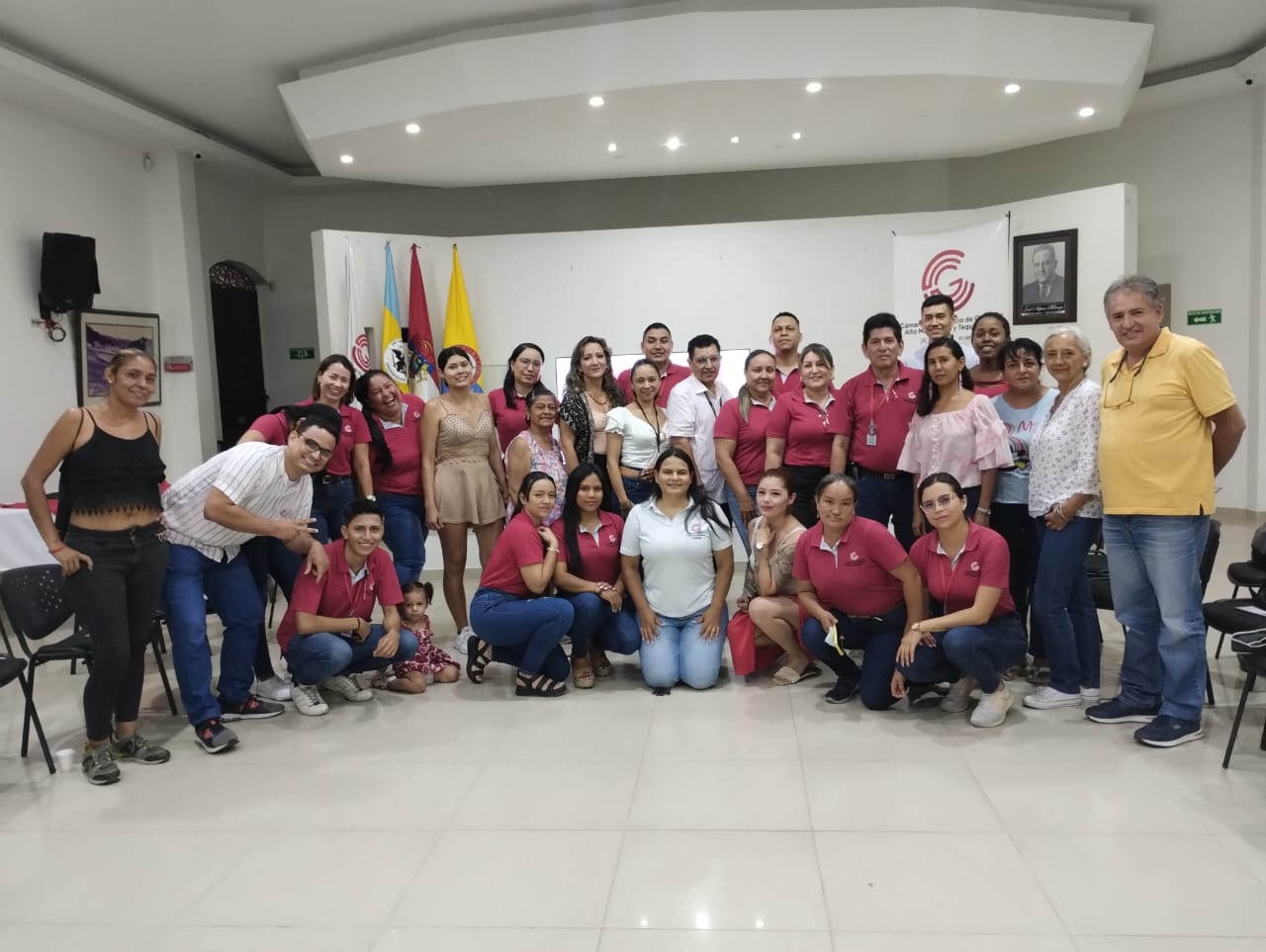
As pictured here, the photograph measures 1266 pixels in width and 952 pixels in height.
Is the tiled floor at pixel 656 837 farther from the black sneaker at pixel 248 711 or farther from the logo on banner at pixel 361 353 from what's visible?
the logo on banner at pixel 361 353

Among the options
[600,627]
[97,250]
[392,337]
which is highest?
[97,250]

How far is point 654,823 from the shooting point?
8.76 feet

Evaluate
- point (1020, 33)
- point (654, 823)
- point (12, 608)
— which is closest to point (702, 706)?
point (654, 823)

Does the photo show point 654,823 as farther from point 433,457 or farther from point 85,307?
point 85,307

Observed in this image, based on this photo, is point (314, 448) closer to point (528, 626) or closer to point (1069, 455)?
point (528, 626)

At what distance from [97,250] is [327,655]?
5.35m

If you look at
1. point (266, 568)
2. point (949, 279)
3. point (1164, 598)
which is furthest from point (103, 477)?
point (949, 279)

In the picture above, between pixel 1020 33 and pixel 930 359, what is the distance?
314cm

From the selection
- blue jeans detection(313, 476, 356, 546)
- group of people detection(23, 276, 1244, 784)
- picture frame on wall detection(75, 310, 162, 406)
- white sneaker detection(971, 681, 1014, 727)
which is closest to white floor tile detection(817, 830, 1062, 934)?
white sneaker detection(971, 681, 1014, 727)

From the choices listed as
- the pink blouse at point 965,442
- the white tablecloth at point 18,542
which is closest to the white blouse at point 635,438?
the pink blouse at point 965,442

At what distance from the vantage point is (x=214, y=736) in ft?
11.1

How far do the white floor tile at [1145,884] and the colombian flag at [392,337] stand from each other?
593cm

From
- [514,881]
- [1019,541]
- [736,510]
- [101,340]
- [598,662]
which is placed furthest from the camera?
[101,340]

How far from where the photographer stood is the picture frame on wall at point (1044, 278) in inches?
267
